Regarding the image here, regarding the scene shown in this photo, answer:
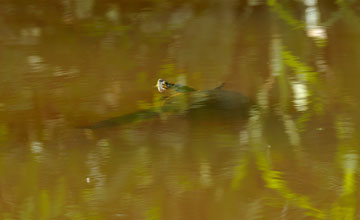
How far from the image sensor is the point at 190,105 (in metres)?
1.57

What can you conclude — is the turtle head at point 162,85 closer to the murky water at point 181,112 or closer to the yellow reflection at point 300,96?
the murky water at point 181,112

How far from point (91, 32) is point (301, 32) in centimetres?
69

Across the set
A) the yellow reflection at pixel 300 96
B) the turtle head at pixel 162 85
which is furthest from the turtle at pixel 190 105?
the yellow reflection at pixel 300 96

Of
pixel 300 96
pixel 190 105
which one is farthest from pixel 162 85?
pixel 300 96

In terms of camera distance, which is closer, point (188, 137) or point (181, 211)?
point (181, 211)

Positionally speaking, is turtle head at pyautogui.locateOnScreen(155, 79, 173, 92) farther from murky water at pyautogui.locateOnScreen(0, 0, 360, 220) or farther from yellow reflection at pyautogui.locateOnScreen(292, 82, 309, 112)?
yellow reflection at pyautogui.locateOnScreen(292, 82, 309, 112)

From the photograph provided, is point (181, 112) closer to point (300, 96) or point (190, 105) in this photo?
point (190, 105)

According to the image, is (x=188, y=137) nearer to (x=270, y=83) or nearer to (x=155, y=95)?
(x=155, y=95)

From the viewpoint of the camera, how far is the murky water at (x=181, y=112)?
1.19 meters

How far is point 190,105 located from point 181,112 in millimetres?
44

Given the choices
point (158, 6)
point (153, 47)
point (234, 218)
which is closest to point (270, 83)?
point (153, 47)

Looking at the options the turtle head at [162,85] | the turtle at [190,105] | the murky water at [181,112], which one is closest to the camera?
the murky water at [181,112]

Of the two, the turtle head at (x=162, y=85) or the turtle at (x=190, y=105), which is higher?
the turtle head at (x=162, y=85)

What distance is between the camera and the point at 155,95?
1.62m
